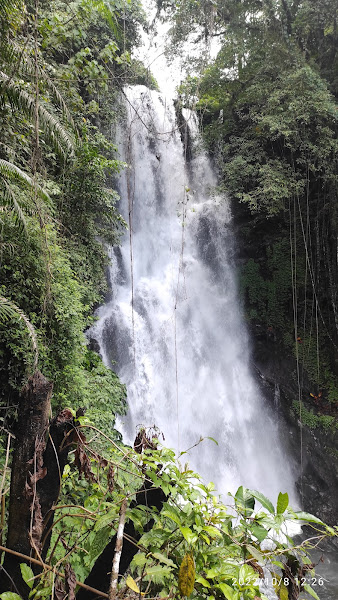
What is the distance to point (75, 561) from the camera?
2.07 meters

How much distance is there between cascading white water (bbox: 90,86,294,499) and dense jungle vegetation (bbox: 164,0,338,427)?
941mm

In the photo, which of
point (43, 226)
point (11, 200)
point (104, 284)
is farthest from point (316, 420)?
point (11, 200)

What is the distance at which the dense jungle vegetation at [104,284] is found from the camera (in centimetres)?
112

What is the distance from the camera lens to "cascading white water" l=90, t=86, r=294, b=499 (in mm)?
7473

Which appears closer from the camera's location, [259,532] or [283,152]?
[259,532]

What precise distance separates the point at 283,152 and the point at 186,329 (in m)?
5.23

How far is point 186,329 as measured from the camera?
9.06 metres

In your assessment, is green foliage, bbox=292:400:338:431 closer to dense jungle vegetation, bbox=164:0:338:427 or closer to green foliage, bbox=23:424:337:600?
dense jungle vegetation, bbox=164:0:338:427

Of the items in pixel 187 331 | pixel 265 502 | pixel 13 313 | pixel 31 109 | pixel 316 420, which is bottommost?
pixel 316 420

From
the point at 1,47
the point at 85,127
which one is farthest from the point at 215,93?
the point at 1,47

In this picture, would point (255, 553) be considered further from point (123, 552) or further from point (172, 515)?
point (123, 552)

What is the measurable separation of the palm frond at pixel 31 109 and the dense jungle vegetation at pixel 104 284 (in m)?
0.02

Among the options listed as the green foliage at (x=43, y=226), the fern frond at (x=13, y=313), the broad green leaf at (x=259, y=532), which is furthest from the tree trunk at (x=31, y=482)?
the fern frond at (x=13, y=313)

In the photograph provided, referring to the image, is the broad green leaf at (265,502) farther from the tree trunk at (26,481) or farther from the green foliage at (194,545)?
the tree trunk at (26,481)
